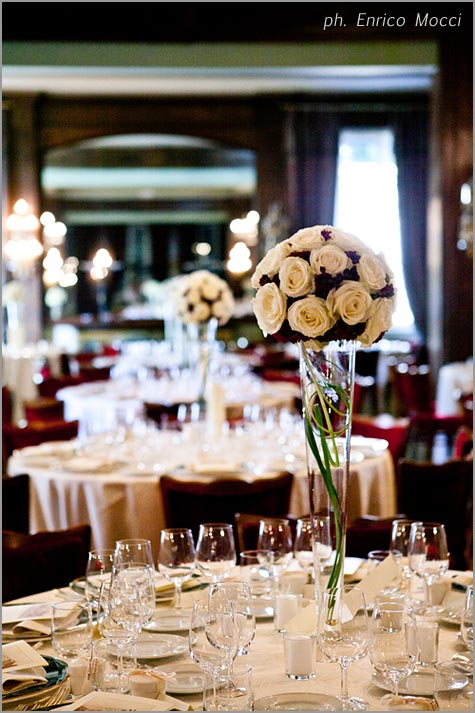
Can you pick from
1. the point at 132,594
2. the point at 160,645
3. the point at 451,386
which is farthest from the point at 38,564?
the point at 451,386

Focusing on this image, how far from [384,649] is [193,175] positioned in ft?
64.4

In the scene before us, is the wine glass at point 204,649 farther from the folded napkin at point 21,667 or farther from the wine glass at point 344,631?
the folded napkin at point 21,667

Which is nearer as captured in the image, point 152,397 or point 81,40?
point 152,397

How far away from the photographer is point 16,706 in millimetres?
1938

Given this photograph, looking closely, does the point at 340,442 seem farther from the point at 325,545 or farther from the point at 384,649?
the point at 384,649

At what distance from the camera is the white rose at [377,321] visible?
2139 millimetres

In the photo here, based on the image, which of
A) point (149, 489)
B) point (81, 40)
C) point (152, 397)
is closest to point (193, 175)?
point (81, 40)

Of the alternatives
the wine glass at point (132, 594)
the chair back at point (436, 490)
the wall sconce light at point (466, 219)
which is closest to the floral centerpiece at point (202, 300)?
the chair back at point (436, 490)

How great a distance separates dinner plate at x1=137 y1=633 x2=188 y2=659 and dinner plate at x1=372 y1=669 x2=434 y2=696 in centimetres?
44

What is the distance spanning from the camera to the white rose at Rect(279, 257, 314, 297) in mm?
2104

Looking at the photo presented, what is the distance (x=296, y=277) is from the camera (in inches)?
83.2

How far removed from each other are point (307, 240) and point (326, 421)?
15.2 inches

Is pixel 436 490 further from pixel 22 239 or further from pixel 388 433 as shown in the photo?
pixel 22 239

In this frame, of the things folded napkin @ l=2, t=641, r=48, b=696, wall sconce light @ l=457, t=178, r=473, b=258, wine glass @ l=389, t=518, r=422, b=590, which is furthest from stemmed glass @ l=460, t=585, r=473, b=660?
wall sconce light @ l=457, t=178, r=473, b=258
